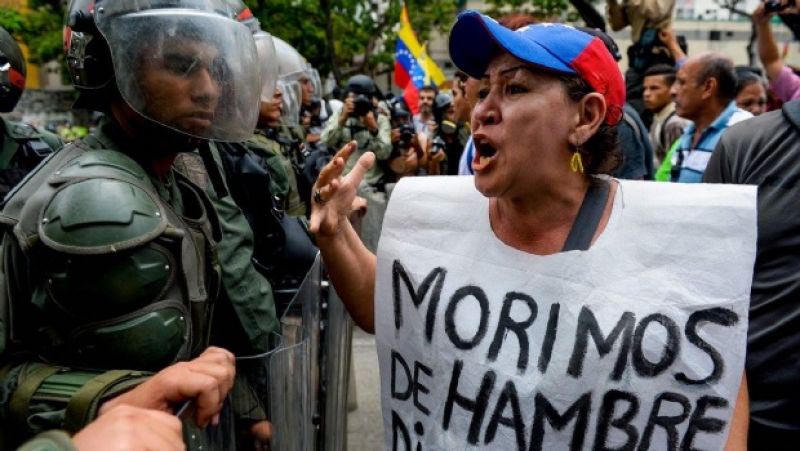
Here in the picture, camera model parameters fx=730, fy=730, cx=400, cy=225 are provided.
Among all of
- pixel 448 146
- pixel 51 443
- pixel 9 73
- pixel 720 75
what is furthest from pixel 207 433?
pixel 448 146

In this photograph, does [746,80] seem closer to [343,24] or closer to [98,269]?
[98,269]

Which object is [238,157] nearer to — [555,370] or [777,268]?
[555,370]

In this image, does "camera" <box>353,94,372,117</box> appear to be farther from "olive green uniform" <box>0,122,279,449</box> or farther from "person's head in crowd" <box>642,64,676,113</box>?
"olive green uniform" <box>0,122,279,449</box>

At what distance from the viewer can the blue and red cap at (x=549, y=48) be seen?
5.56 ft

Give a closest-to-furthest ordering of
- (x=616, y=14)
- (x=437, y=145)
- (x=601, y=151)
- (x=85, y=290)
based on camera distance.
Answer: (x=85, y=290), (x=601, y=151), (x=616, y=14), (x=437, y=145)

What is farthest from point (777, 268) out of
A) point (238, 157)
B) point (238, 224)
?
point (238, 157)

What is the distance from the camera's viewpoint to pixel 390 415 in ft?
6.33

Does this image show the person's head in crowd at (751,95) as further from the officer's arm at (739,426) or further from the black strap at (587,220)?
the officer's arm at (739,426)

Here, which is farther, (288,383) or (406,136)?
(406,136)

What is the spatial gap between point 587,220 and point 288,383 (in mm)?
953

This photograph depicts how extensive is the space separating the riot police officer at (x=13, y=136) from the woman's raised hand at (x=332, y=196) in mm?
2160

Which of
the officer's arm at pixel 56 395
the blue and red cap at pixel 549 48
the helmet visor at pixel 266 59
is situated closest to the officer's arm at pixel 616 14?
the helmet visor at pixel 266 59

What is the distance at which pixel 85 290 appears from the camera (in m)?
1.43

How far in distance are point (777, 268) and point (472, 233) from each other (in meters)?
0.91
